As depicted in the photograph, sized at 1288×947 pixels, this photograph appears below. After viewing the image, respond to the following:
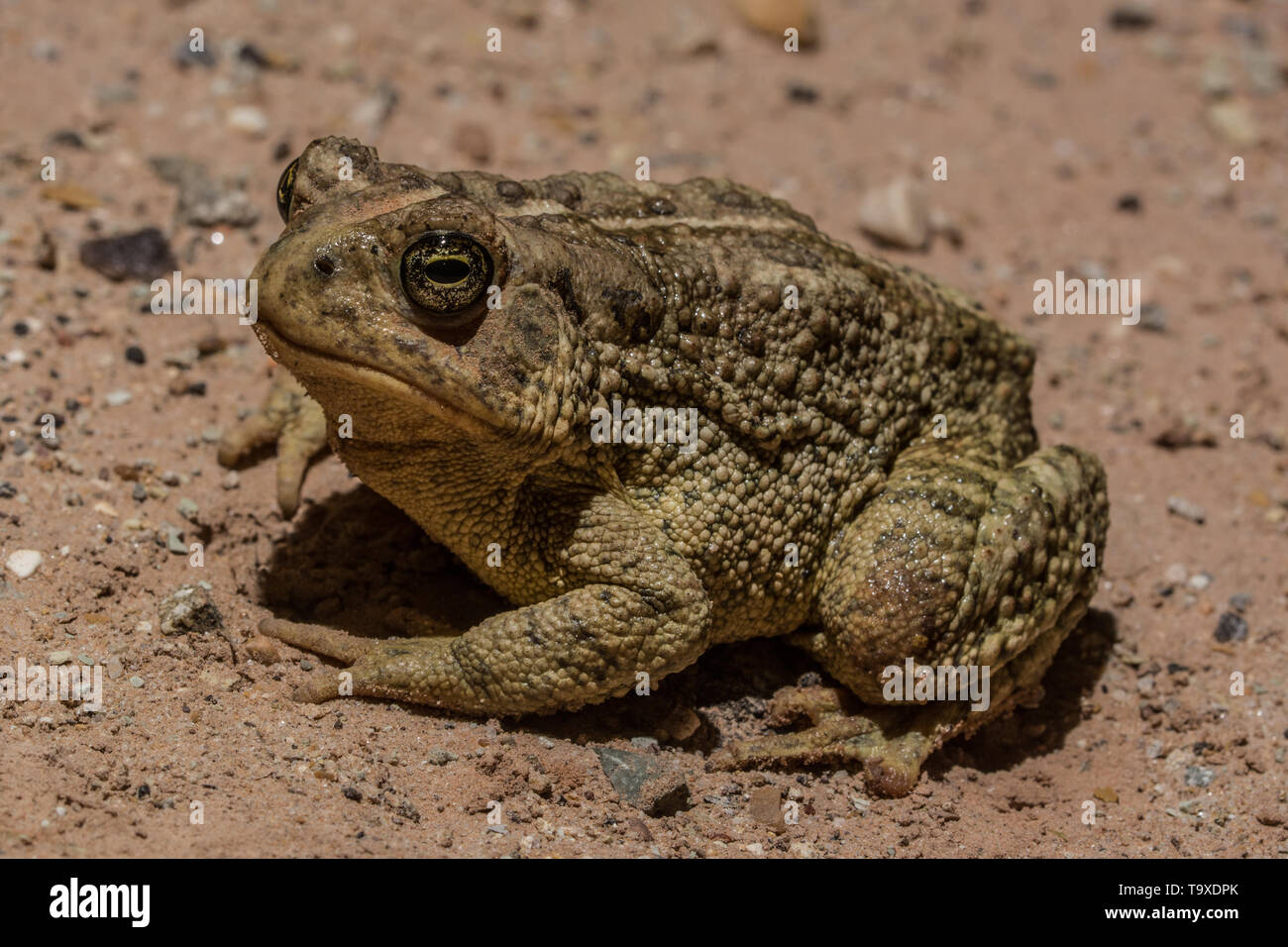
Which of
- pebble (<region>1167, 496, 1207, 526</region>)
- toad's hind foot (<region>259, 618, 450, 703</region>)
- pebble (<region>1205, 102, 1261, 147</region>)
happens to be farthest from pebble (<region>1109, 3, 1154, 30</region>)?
toad's hind foot (<region>259, 618, 450, 703</region>)

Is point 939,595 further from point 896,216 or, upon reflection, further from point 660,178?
point 660,178

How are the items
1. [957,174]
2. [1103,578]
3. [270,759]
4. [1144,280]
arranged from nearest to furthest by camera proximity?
[270,759], [1103,578], [1144,280], [957,174]

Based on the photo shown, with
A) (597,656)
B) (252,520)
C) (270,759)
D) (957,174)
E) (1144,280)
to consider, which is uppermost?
(957,174)

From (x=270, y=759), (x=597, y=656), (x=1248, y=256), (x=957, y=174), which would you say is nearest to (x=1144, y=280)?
(x=1248, y=256)

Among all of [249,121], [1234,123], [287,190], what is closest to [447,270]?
[287,190]

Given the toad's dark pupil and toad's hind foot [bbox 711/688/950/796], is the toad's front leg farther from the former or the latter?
the toad's dark pupil
